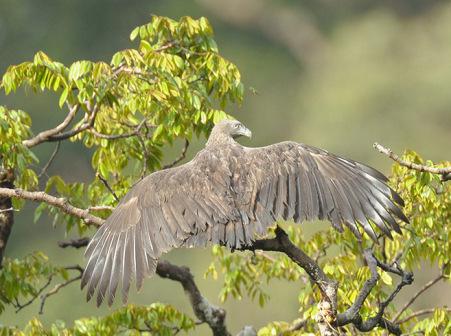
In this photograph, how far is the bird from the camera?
24.4 ft

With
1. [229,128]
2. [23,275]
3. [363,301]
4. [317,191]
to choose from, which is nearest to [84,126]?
[229,128]

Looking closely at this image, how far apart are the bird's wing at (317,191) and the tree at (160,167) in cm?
36

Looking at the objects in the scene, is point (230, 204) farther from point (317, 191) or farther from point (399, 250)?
point (399, 250)

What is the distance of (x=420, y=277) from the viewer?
2300cm

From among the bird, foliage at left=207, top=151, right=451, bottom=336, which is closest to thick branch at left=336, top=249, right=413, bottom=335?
the bird

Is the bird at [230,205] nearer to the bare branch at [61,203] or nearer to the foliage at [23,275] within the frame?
the bare branch at [61,203]

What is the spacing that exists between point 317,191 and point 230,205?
683 mm

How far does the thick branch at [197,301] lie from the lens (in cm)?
955

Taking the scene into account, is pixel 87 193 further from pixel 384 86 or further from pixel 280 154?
pixel 384 86

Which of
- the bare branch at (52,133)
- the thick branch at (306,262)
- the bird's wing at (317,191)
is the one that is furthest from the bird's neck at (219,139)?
the thick branch at (306,262)

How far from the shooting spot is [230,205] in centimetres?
764

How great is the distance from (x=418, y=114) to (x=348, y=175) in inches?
978

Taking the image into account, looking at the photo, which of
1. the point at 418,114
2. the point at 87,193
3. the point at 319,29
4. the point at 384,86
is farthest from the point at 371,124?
the point at 87,193

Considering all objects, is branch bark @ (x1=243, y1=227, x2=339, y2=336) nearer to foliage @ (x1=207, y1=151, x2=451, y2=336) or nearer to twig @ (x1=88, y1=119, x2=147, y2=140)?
foliage @ (x1=207, y1=151, x2=451, y2=336)
